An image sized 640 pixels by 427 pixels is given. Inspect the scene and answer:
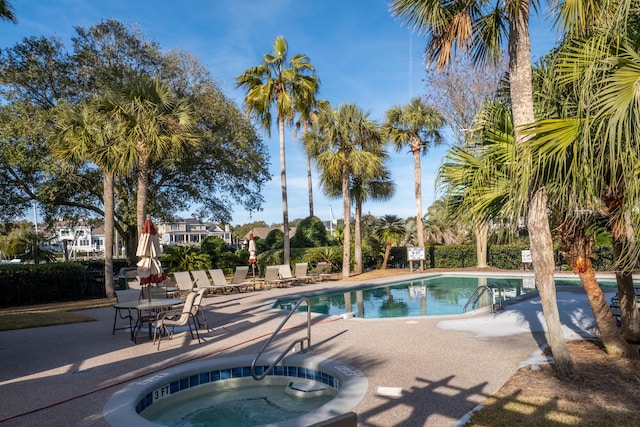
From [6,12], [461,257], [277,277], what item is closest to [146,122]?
[6,12]

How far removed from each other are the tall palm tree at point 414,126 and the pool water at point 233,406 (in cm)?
1880

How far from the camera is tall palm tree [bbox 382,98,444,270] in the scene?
75.9 ft

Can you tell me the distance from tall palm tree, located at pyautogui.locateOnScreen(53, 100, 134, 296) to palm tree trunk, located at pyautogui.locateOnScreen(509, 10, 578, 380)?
11319 millimetres

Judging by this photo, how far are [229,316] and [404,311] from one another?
5.10 m

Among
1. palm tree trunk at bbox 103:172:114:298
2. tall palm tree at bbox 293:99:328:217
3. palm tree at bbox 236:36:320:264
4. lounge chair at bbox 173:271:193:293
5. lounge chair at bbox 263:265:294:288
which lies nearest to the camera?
lounge chair at bbox 173:271:193:293

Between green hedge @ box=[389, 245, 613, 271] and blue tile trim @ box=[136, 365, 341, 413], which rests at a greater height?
green hedge @ box=[389, 245, 613, 271]

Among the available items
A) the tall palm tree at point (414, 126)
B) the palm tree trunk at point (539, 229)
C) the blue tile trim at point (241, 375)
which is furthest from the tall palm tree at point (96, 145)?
the tall palm tree at point (414, 126)

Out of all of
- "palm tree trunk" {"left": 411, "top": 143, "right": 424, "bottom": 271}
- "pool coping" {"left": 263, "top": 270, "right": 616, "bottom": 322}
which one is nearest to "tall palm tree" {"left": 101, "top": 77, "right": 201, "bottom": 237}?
"pool coping" {"left": 263, "top": 270, "right": 616, "bottom": 322}

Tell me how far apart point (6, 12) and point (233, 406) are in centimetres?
841

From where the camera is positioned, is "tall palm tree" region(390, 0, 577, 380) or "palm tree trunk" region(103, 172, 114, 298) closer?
"tall palm tree" region(390, 0, 577, 380)

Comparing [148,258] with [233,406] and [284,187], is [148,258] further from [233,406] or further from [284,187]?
[284,187]

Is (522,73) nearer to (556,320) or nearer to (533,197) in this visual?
(533,197)

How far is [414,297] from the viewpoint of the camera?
1571 cm

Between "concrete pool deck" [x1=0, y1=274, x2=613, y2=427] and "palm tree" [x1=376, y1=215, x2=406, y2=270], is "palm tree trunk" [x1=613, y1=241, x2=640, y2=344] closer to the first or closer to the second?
"concrete pool deck" [x1=0, y1=274, x2=613, y2=427]
